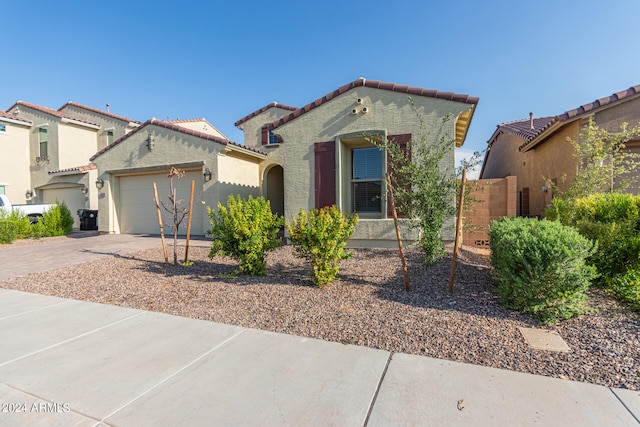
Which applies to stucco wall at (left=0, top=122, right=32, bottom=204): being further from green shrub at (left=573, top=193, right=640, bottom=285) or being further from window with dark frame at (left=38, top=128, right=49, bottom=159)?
green shrub at (left=573, top=193, right=640, bottom=285)

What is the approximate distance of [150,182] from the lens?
1273 cm

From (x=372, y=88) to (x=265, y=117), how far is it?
359 inches

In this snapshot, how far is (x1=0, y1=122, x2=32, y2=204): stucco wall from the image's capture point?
61.0 ft

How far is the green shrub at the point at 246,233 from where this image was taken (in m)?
5.70

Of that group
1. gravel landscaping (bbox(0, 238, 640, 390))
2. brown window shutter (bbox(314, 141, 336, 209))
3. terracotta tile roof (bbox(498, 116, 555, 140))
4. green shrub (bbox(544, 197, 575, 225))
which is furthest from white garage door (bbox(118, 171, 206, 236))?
terracotta tile roof (bbox(498, 116, 555, 140))

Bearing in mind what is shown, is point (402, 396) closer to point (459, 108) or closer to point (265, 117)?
point (459, 108)

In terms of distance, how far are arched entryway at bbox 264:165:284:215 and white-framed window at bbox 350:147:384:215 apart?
5.67m

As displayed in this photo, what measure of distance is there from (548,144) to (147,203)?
15.0m

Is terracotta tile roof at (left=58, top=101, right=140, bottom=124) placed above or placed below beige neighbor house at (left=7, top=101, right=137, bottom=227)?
above

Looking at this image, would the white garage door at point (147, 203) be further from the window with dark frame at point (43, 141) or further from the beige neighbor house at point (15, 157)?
the beige neighbor house at point (15, 157)

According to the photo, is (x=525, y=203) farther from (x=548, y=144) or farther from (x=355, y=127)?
(x=355, y=127)

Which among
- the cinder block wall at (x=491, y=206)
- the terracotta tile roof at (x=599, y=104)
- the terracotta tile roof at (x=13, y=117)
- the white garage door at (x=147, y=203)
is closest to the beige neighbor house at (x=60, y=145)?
the terracotta tile roof at (x=13, y=117)

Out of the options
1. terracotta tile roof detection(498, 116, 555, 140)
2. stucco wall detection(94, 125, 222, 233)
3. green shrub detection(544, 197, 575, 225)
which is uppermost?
terracotta tile roof detection(498, 116, 555, 140)

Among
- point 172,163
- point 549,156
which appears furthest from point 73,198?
point 549,156
